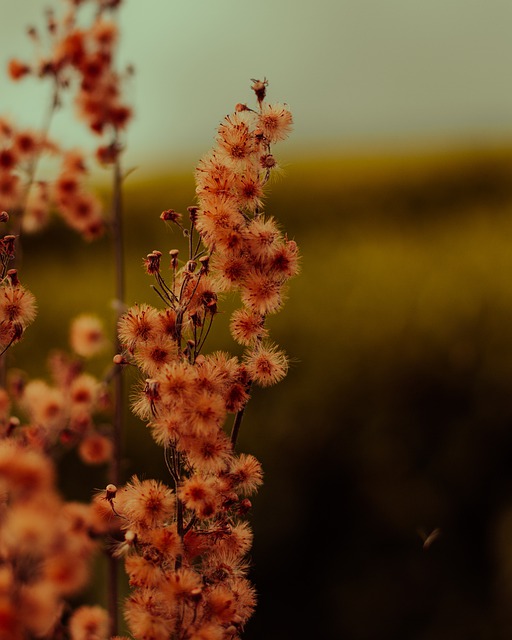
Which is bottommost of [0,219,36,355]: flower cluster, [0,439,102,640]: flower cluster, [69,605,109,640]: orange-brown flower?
[69,605,109,640]: orange-brown flower

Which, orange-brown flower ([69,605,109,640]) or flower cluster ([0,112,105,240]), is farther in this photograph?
flower cluster ([0,112,105,240])

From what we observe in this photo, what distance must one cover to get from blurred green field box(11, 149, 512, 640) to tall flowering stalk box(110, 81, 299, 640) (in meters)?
0.88

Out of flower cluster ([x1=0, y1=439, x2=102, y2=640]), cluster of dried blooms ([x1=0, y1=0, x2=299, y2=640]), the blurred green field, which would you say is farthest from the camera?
the blurred green field

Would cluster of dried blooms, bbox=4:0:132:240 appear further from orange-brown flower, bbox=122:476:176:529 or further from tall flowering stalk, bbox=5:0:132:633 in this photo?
orange-brown flower, bbox=122:476:176:529

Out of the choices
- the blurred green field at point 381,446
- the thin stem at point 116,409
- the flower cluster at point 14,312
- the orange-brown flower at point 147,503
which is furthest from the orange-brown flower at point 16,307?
the blurred green field at point 381,446

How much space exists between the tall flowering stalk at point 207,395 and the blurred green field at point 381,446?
2.89 feet

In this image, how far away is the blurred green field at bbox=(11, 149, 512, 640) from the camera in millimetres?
1356

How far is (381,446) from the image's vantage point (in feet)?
4.66

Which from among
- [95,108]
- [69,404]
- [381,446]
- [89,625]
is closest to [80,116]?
[95,108]

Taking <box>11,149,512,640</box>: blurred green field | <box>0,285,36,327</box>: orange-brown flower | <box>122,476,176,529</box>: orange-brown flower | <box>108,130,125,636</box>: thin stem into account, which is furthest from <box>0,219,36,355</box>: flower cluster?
<box>11,149,512,640</box>: blurred green field

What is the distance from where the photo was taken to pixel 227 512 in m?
0.49

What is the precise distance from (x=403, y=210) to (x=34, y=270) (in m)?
1.01

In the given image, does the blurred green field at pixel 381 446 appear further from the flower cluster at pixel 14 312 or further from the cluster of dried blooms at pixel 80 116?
the flower cluster at pixel 14 312

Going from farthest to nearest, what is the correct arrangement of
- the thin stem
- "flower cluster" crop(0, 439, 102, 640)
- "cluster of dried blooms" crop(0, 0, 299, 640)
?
the thin stem → "cluster of dried blooms" crop(0, 0, 299, 640) → "flower cluster" crop(0, 439, 102, 640)
